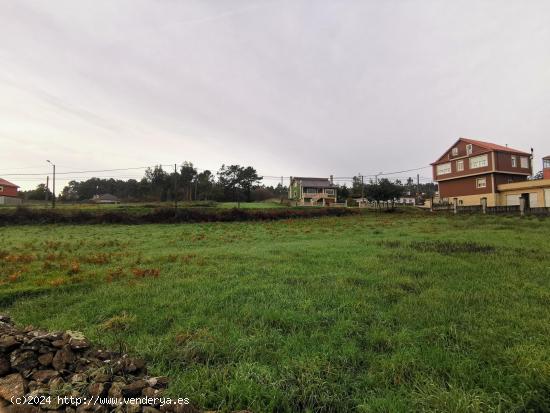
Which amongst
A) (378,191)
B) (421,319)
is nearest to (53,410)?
(421,319)

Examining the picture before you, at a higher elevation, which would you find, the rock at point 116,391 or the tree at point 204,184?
the tree at point 204,184

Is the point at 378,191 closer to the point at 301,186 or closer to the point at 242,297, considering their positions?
the point at 301,186

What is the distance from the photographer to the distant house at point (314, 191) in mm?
55691

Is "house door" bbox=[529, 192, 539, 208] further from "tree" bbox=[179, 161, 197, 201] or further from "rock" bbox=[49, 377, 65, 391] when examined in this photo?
"tree" bbox=[179, 161, 197, 201]

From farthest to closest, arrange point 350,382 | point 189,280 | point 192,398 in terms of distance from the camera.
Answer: point 189,280, point 350,382, point 192,398

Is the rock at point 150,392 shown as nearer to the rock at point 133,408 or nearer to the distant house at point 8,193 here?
the rock at point 133,408

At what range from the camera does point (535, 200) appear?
2947 cm

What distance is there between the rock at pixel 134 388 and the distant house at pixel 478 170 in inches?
1425

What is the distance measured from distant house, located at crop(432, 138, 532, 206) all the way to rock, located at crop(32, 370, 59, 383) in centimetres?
3671

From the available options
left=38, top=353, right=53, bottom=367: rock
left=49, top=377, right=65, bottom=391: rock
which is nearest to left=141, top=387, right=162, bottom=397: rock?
left=49, top=377, right=65, bottom=391: rock

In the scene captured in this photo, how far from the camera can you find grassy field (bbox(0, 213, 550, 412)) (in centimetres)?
270

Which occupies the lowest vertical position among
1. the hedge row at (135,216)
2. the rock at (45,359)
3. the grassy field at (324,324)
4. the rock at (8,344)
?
the grassy field at (324,324)

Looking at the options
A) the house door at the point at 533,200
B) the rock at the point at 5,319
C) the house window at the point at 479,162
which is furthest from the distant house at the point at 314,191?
the rock at the point at 5,319

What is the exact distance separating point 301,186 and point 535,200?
3796cm
